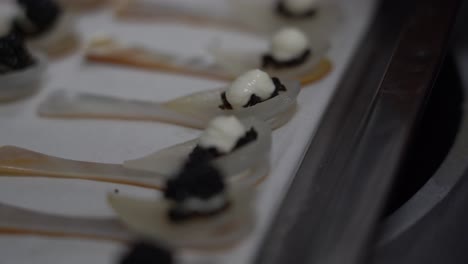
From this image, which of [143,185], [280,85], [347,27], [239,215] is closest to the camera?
[239,215]

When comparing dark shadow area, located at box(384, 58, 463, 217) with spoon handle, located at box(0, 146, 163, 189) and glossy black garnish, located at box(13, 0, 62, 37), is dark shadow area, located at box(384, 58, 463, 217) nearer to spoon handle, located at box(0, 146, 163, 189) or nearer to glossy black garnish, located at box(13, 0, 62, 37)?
spoon handle, located at box(0, 146, 163, 189)

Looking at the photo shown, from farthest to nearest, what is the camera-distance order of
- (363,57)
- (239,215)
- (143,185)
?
(363,57) → (143,185) → (239,215)

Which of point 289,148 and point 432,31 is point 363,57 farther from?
point 289,148

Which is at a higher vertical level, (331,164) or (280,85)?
(280,85)

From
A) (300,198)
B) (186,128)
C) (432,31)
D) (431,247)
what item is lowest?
(431,247)

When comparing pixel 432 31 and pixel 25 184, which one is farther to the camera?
pixel 432 31

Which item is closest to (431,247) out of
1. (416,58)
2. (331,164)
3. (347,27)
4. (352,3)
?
(331,164)
